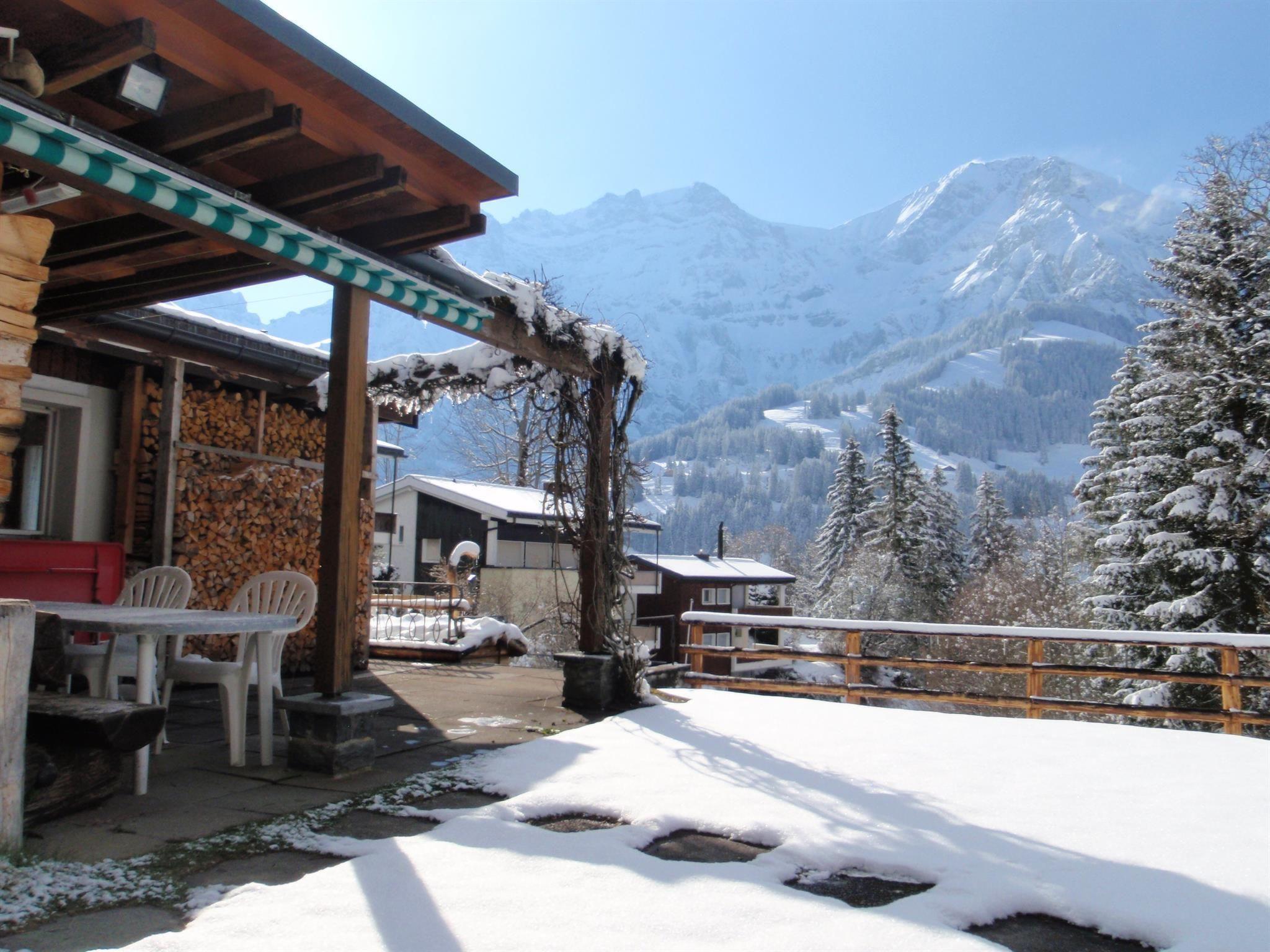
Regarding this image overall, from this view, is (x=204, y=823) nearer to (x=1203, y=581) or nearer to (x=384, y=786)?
(x=384, y=786)

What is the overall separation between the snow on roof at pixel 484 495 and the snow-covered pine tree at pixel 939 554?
1393 centimetres

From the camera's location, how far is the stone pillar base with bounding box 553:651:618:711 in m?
5.34

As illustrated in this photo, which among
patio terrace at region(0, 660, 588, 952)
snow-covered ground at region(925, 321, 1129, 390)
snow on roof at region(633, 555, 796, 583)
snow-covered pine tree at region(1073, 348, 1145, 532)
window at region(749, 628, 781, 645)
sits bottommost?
window at region(749, 628, 781, 645)

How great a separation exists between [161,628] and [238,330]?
3911mm

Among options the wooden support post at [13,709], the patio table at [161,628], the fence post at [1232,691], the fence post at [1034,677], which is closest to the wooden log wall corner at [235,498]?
the patio table at [161,628]

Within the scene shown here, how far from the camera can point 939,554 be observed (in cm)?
2900

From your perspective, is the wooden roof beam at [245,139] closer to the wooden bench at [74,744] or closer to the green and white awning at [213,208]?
the green and white awning at [213,208]

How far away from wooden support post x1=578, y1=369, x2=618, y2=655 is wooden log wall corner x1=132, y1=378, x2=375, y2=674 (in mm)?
1791

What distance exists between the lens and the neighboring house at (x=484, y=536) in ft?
60.8

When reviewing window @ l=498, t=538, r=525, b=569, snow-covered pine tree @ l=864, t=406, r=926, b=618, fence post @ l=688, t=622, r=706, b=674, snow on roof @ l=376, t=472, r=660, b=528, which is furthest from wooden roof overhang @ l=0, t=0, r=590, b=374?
snow-covered pine tree @ l=864, t=406, r=926, b=618

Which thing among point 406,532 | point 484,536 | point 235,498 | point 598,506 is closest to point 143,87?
point 598,506

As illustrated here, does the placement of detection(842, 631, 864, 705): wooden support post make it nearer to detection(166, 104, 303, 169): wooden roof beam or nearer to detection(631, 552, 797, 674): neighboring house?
detection(166, 104, 303, 169): wooden roof beam

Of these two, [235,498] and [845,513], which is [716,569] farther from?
[235,498]

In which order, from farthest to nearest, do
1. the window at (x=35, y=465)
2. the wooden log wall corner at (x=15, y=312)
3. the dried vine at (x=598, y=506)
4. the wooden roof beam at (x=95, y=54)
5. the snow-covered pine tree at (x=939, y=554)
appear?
1. the snow-covered pine tree at (x=939, y=554)
2. the window at (x=35, y=465)
3. the dried vine at (x=598, y=506)
4. the wooden log wall corner at (x=15, y=312)
5. the wooden roof beam at (x=95, y=54)
